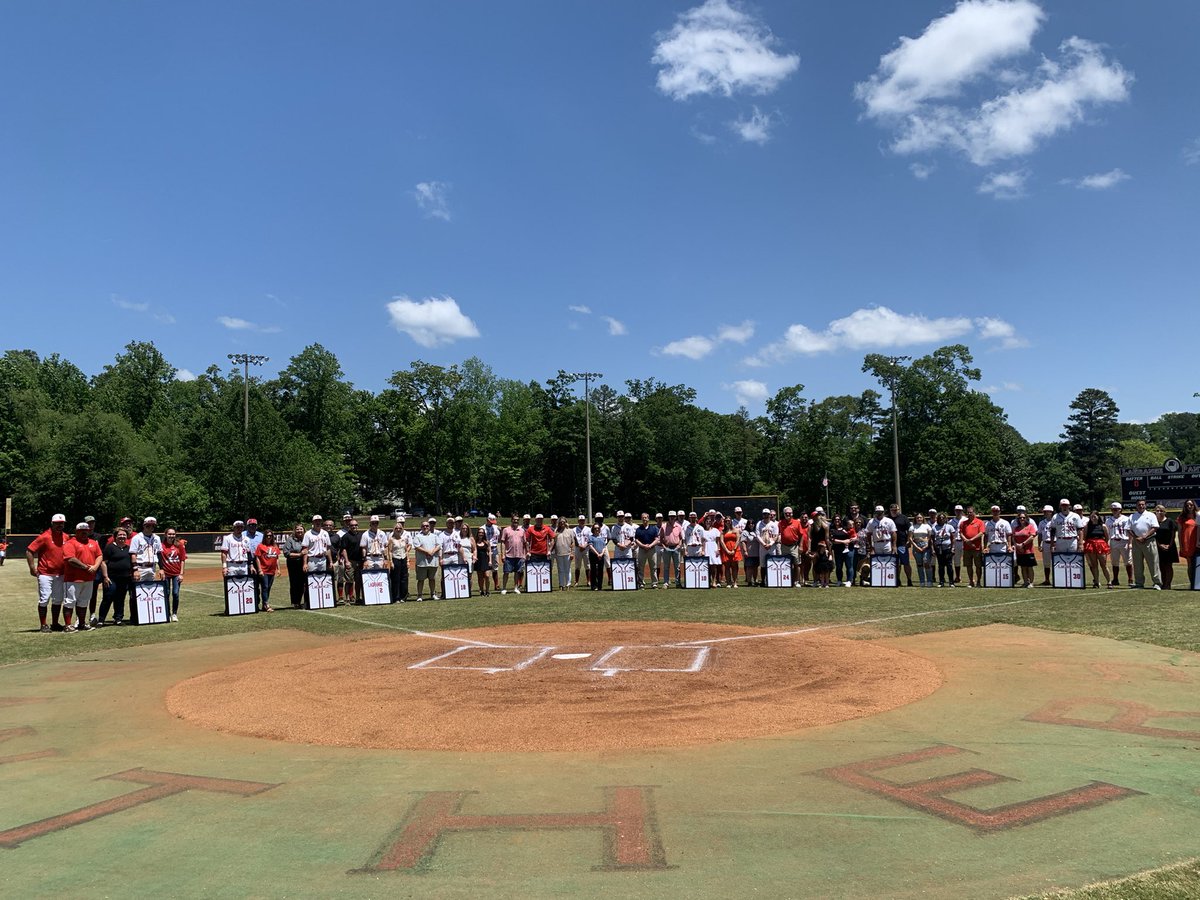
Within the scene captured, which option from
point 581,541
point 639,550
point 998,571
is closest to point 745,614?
point 639,550

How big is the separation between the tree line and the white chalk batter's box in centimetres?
5241

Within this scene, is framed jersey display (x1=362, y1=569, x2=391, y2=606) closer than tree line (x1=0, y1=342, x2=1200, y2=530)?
Yes

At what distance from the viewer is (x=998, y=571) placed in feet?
62.6

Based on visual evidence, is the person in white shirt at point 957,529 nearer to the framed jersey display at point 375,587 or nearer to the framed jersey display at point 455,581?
the framed jersey display at point 455,581

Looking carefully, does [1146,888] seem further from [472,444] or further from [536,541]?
[472,444]

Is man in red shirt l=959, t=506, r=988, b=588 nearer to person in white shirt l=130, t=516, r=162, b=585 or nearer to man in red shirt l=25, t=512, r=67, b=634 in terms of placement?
person in white shirt l=130, t=516, r=162, b=585

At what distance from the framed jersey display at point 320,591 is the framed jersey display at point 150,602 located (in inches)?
111

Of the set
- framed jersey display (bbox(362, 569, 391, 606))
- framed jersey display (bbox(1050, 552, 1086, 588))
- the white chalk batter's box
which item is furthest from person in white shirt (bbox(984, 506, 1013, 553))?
framed jersey display (bbox(362, 569, 391, 606))

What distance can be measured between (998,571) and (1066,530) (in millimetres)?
1754

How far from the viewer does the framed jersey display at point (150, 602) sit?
52.3ft

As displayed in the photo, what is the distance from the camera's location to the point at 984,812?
4930 mm

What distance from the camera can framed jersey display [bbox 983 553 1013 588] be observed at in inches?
746

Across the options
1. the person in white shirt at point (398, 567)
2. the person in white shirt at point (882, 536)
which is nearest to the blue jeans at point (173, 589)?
the person in white shirt at point (398, 567)

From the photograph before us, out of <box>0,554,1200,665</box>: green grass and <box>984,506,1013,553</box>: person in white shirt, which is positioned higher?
<box>984,506,1013,553</box>: person in white shirt
